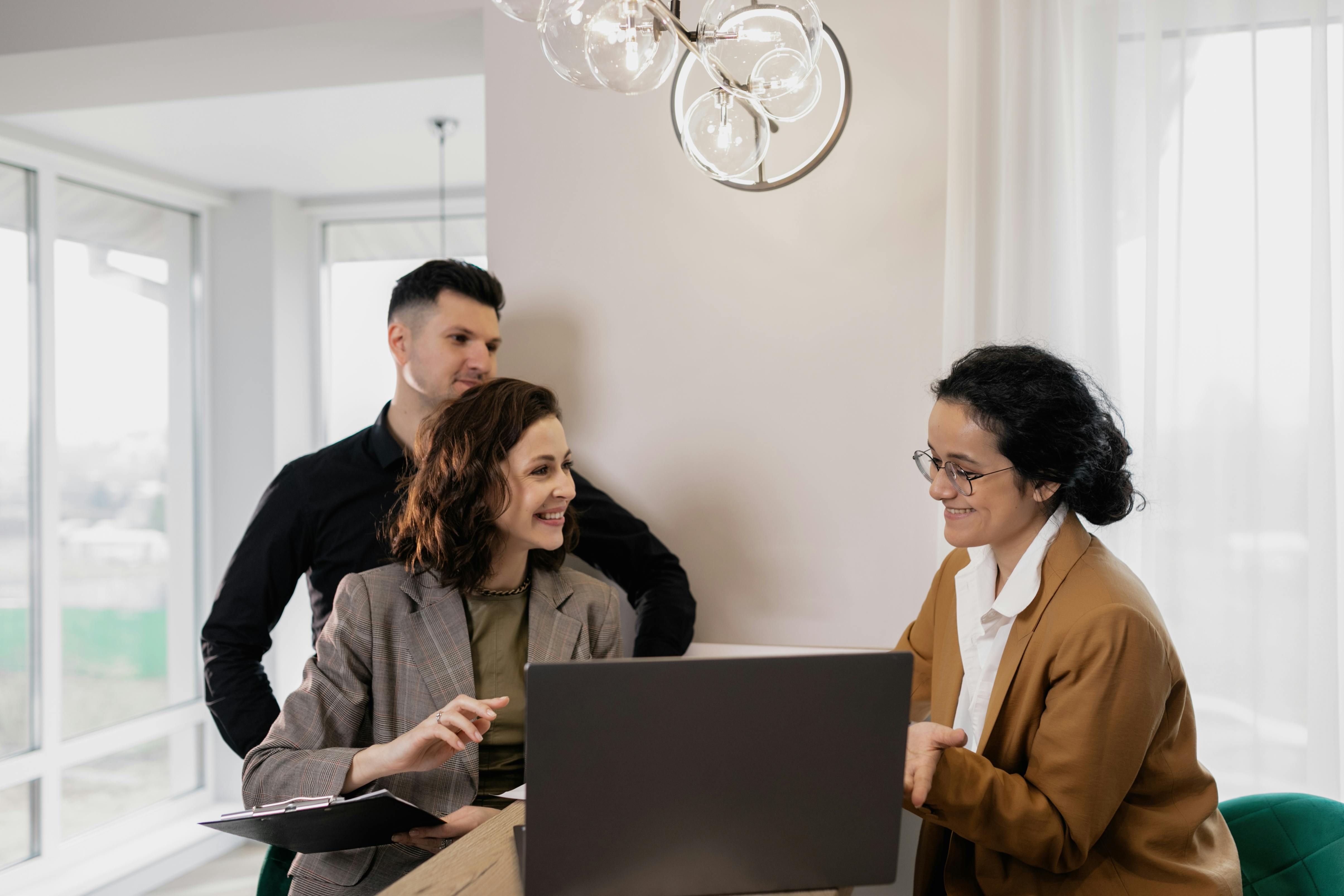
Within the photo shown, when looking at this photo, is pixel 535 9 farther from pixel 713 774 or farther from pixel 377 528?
pixel 377 528

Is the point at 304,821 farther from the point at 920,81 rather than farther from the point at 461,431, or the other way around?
the point at 920,81

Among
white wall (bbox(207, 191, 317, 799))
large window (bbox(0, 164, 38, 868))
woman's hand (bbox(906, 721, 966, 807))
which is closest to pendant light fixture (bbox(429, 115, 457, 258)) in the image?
white wall (bbox(207, 191, 317, 799))

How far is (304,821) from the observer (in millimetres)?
1298

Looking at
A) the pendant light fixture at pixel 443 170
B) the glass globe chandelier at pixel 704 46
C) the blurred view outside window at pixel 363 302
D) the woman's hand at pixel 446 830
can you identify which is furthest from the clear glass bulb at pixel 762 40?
the blurred view outside window at pixel 363 302

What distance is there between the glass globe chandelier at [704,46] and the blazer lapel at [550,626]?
2.89 ft

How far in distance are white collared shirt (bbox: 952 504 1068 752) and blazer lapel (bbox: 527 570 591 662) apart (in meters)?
0.68

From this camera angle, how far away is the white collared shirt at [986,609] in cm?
150

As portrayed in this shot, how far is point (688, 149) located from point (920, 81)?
633 millimetres

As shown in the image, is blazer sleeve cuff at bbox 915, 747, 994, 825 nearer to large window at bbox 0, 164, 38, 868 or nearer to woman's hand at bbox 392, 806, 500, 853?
woman's hand at bbox 392, 806, 500, 853

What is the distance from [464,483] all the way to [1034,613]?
971 mm

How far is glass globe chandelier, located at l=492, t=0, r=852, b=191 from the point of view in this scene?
124 centimetres

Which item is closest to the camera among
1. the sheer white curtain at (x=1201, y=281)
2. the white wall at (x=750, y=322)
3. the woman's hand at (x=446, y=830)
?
the woman's hand at (x=446, y=830)

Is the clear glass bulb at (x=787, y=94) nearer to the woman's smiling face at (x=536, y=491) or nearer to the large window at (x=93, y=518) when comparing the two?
the woman's smiling face at (x=536, y=491)

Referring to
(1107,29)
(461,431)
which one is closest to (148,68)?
(461,431)
